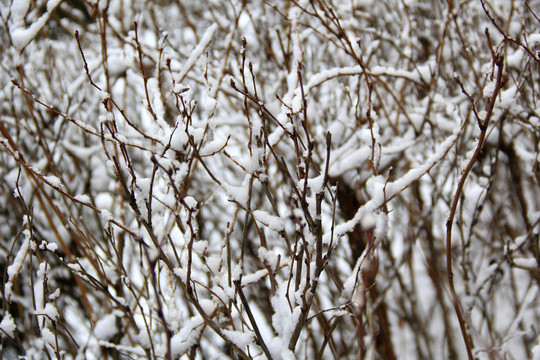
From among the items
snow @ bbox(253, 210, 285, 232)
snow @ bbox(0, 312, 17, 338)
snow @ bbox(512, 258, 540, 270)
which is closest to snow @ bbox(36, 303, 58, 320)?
snow @ bbox(0, 312, 17, 338)

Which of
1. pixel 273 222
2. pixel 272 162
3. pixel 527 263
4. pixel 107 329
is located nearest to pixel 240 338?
pixel 273 222

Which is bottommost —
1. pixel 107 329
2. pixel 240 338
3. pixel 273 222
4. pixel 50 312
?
pixel 240 338

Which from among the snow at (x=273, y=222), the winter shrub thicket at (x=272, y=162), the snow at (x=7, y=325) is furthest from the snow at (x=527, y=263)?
the snow at (x=7, y=325)

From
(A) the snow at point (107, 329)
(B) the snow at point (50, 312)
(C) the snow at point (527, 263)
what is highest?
(C) the snow at point (527, 263)

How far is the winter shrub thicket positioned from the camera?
4.86ft

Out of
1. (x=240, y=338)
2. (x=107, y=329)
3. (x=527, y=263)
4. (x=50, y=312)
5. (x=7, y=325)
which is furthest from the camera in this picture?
(x=107, y=329)

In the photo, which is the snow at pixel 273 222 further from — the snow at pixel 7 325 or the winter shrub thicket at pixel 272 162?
the snow at pixel 7 325

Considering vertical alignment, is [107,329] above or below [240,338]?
above

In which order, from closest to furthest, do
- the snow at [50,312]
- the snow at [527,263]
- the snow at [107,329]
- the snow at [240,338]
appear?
the snow at [240,338] → the snow at [50,312] → the snow at [527,263] → the snow at [107,329]

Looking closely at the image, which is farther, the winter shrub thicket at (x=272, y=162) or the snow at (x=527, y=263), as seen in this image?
the snow at (x=527, y=263)

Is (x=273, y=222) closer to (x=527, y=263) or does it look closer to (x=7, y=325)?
(x=7, y=325)

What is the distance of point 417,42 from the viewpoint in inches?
147

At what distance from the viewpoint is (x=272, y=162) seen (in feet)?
11.8

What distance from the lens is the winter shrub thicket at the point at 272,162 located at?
58.3 inches
